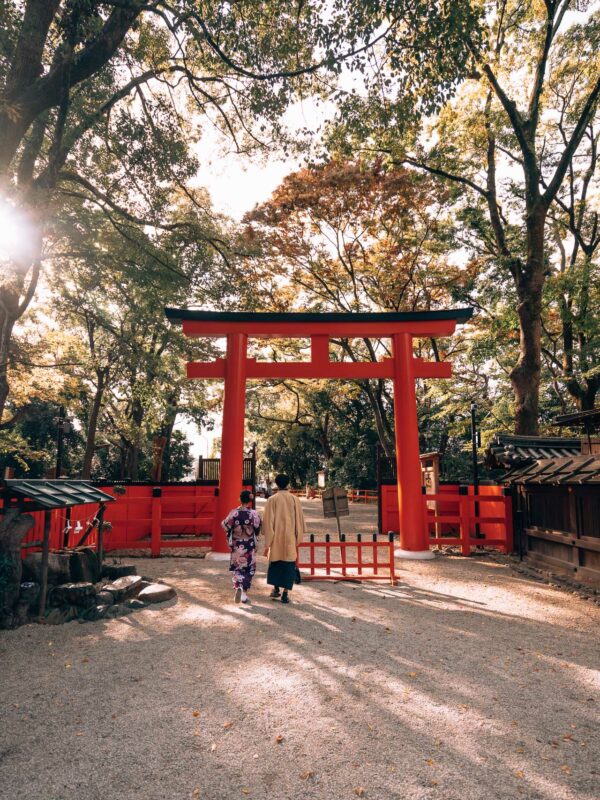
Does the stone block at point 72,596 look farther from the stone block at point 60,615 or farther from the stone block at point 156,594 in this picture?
the stone block at point 156,594

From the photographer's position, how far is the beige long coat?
6.31 metres

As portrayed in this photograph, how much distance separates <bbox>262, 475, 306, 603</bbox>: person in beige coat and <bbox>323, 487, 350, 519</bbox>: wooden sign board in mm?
1216

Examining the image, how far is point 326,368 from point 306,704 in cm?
753

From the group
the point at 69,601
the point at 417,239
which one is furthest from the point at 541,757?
the point at 417,239

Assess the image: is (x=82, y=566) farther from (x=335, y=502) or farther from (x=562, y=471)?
(x=562, y=471)

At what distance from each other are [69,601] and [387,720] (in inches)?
177

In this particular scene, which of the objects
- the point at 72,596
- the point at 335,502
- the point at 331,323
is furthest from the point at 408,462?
the point at 72,596

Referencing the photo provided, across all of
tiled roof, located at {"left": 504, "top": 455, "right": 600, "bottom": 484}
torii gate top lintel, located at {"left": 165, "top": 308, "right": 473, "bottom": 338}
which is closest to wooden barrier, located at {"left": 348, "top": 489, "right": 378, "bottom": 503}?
torii gate top lintel, located at {"left": 165, "top": 308, "right": 473, "bottom": 338}

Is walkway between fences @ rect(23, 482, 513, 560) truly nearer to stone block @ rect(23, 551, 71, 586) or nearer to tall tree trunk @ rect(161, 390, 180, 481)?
stone block @ rect(23, 551, 71, 586)

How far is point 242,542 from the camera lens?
631cm

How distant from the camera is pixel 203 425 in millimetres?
26969

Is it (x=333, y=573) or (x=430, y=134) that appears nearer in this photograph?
(x=333, y=573)

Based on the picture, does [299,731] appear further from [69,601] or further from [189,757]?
[69,601]

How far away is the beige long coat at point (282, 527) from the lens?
631 cm
